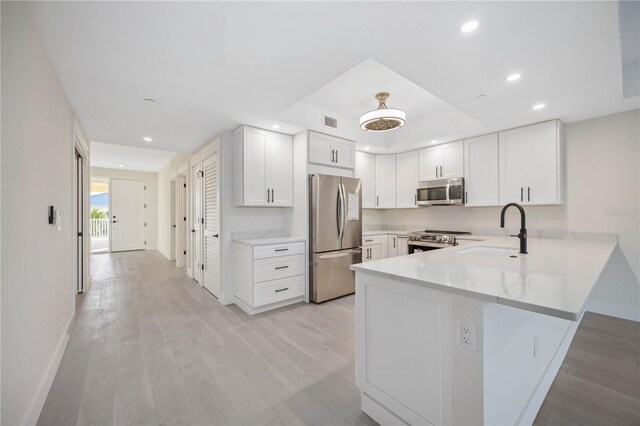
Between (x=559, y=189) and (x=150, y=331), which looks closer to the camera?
(x=150, y=331)

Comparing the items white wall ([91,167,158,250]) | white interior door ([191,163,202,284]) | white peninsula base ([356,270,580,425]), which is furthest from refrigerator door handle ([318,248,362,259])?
white wall ([91,167,158,250])

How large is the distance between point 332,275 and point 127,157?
5954 millimetres

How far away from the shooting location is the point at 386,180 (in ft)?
16.5

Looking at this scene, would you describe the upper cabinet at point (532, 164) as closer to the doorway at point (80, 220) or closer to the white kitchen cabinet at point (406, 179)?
the white kitchen cabinet at point (406, 179)

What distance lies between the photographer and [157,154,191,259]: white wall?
258 inches

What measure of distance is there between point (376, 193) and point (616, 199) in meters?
3.05

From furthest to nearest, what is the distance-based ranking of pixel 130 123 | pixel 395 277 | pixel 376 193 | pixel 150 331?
pixel 376 193, pixel 130 123, pixel 150 331, pixel 395 277

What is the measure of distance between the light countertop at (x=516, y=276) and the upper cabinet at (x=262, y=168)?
2299 mm

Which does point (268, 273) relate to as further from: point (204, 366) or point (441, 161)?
point (441, 161)

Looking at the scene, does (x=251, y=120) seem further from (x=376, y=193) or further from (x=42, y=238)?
(x=376, y=193)

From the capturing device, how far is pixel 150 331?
2.80 m

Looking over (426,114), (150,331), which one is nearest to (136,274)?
(150,331)

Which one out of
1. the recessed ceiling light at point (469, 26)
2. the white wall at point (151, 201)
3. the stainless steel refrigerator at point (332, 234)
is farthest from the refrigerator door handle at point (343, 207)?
the white wall at point (151, 201)

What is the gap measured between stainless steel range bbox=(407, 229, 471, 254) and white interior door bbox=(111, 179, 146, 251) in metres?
8.30
